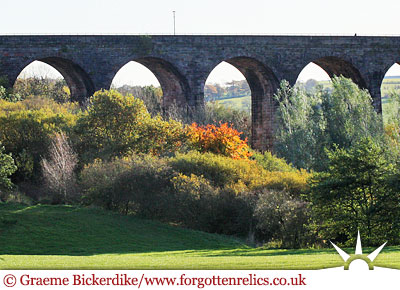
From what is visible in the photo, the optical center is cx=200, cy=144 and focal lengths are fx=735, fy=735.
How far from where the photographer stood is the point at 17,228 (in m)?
21.8

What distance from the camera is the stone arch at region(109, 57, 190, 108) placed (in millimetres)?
36656

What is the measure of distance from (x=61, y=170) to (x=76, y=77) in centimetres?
864

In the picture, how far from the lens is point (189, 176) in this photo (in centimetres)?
2570

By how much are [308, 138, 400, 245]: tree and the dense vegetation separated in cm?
3

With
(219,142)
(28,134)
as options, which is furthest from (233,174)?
(28,134)

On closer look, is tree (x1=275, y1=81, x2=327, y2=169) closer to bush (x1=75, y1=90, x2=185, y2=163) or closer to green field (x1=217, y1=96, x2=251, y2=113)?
bush (x1=75, y1=90, x2=185, y2=163)

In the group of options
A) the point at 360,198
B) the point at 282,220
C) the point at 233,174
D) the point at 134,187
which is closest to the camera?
the point at 360,198

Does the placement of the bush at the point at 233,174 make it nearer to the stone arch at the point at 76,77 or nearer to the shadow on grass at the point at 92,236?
the shadow on grass at the point at 92,236

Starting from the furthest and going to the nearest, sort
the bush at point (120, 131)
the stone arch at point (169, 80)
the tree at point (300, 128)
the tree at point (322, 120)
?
the stone arch at point (169, 80)
the tree at point (322, 120)
the tree at point (300, 128)
the bush at point (120, 131)

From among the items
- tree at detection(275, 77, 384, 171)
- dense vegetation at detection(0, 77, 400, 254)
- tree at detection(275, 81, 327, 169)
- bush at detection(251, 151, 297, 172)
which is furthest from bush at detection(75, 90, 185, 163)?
tree at detection(275, 77, 384, 171)

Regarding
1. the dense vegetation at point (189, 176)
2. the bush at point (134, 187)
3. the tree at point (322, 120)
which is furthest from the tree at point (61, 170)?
the tree at point (322, 120)

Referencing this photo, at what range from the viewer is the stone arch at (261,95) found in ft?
127

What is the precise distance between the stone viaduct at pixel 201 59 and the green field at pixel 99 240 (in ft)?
35.8

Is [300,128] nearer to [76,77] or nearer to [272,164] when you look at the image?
[272,164]
